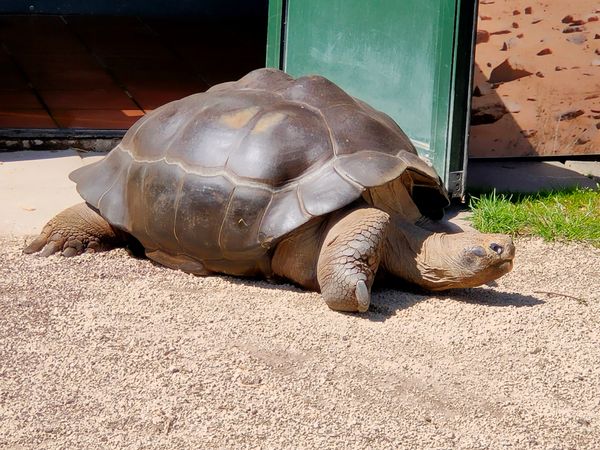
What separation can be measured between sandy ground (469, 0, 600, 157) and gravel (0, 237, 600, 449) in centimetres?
210

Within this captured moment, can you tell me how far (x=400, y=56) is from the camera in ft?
22.1

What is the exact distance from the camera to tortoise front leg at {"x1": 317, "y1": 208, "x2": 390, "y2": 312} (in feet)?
15.3

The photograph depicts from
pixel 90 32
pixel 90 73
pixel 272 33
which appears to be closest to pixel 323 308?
pixel 272 33

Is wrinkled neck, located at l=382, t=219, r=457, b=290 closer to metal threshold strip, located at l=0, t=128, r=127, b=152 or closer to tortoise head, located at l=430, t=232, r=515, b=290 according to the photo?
tortoise head, located at l=430, t=232, r=515, b=290

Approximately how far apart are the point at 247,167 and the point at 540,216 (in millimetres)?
2136

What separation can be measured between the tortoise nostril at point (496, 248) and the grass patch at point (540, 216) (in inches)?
54.8

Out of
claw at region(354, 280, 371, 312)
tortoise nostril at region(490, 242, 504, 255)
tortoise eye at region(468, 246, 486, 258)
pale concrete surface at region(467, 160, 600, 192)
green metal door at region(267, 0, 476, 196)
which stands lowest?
pale concrete surface at region(467, 160, 600, 192)

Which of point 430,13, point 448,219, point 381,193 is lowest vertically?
point 448,219

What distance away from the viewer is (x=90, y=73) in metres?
9.42

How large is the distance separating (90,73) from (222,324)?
5.43 meters

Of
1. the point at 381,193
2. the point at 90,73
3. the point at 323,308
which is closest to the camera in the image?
the point at 323,308

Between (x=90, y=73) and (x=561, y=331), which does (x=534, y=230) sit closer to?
(x=561, y=331)

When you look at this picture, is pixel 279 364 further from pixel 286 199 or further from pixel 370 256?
pixel 286 199

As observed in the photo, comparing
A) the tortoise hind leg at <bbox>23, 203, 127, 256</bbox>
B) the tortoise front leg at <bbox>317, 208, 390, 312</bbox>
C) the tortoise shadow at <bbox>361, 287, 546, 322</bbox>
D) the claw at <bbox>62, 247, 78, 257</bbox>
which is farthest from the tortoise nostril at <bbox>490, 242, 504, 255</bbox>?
the claw at <bbox>62, 247, 78, 257</bbox>
